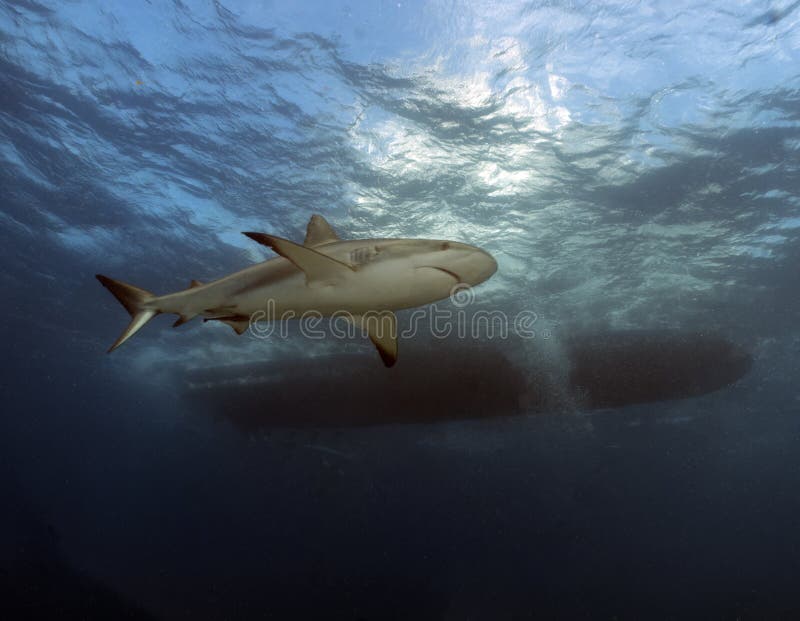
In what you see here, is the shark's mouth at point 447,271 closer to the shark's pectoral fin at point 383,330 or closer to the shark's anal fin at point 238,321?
the shark's pectoral fin at point 383,330

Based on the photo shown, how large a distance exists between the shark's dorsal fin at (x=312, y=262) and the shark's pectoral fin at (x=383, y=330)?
70 centimetres

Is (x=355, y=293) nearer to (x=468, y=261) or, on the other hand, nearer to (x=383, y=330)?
(x=383, y=330)

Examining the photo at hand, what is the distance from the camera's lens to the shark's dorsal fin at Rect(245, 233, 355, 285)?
Result: 8.52 feet

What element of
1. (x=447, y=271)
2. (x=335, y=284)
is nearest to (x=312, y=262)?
(x=335, y=284)

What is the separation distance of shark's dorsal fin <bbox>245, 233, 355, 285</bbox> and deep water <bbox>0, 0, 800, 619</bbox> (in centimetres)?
826

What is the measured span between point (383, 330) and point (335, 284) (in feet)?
2.68

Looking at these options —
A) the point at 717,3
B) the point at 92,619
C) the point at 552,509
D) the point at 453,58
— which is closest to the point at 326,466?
the point at 92,619

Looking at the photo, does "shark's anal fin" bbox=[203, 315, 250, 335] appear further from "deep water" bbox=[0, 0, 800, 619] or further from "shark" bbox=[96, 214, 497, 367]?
"deep water" bbox=[0, 0, 800, 619]

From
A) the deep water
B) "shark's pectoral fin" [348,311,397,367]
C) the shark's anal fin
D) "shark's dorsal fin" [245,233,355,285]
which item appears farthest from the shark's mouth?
the deep water

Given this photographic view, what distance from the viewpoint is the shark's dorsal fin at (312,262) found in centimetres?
260

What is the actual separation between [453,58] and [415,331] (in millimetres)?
12487

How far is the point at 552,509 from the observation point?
49.9 m

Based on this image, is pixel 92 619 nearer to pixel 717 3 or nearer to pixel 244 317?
pixel 244 317

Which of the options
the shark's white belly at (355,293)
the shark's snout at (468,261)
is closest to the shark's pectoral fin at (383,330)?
the shark's white belly at (355,293)
